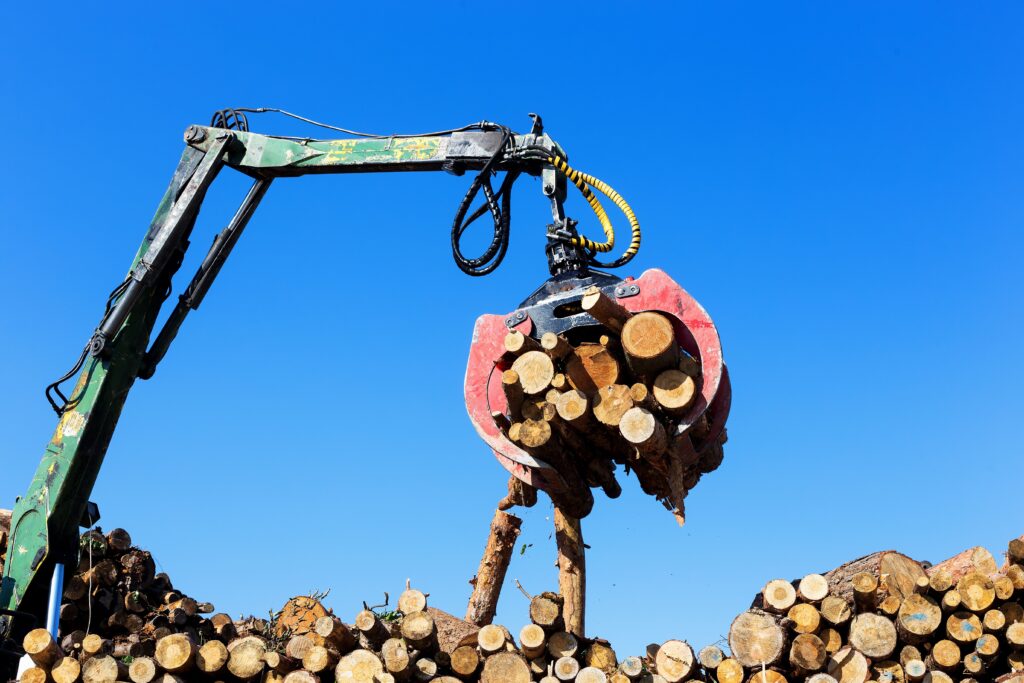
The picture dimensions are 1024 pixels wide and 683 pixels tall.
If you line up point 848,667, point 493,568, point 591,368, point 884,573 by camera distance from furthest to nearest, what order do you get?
1. point 493,568
2. point 884,573
3. point 591,368
4. point 848,667

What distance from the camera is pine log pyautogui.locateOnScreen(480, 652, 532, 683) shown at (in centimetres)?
666

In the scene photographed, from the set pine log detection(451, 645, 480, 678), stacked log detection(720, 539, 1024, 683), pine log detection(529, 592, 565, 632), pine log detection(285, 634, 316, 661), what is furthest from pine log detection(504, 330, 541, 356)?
pine log detection(285, 634, 316, 661)

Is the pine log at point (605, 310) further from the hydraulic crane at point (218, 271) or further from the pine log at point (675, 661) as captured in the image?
the pine log at point (675, 661)

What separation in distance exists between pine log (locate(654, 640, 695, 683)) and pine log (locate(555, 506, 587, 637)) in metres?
1.04

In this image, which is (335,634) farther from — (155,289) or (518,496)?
(155,289)

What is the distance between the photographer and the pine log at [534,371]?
705 cm

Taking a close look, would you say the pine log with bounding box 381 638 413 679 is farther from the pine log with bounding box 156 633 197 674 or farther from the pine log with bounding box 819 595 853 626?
the pine log with bounding box 819 595 853 626

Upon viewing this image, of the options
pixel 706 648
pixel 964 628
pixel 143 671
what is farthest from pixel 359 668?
Result: pixel 964 628

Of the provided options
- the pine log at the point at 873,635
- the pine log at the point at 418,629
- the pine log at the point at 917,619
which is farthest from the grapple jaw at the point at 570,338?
the pine log at the point at 917,619

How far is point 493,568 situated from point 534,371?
2011 mm

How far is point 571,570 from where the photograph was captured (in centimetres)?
781

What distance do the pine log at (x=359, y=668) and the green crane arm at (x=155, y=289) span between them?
234 cm

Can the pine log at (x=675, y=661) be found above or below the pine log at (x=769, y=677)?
above

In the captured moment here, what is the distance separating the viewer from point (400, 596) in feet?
23.9
